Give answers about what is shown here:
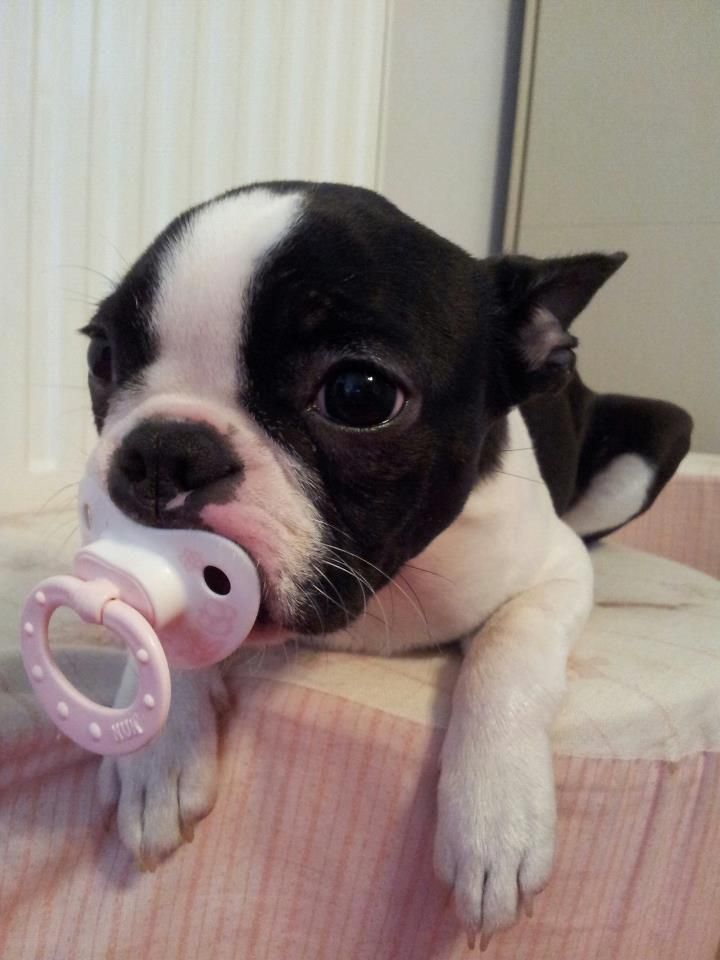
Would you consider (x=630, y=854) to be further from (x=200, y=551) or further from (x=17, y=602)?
(x=17, y=602)

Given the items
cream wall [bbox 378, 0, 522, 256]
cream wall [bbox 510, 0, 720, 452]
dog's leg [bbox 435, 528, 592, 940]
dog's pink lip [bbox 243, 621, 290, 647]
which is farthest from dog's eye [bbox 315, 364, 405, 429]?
cream wall [bbox 510, 0, 720, 452]

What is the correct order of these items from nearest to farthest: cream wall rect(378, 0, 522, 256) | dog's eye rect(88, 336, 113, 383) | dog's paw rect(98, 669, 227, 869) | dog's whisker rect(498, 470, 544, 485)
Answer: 1. dog's paw rect(98, 669, 227, 869)
2. dog's eye rect(88, 336, 113, 383)
3. dog's whisker rect(498, 470, 544, 485)
4. cream wall rect(378, 0, 522, 256)

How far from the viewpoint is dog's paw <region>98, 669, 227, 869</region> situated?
0.93m

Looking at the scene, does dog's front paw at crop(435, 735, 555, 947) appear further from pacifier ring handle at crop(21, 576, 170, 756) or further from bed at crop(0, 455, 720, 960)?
pacifier ring handle at crop(21, 576, 170, 756)

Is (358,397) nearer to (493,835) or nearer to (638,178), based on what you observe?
(493,835)

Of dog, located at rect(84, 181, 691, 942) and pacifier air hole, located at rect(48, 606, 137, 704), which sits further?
pacifier air hole, located at rect(48, 606, 137, 704)

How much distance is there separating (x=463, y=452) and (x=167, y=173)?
132cm

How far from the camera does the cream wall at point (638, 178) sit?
2.62m

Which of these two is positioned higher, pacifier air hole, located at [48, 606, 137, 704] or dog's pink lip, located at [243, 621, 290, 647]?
dog's pink lip, located at [243, 621, 290, 647]

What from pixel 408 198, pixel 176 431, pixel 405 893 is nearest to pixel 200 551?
pixel 176 431

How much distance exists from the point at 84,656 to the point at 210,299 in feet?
1.65

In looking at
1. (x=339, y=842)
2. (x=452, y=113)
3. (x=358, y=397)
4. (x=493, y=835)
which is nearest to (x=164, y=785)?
(x=339, y=842)

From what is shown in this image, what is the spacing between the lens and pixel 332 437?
0.90 metres

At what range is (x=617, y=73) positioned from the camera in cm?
267
